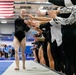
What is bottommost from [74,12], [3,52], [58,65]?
[3,52]

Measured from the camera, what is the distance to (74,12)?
10.6 ft

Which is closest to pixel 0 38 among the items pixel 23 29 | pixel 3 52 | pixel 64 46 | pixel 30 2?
pixel 3 52

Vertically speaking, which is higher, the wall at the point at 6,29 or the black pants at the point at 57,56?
the black pants at the point at 57,56

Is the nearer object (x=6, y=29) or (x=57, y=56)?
(x=57, y=56)

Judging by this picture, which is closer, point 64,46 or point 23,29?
point 64,46

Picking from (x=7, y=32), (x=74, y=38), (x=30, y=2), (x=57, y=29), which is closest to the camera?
(x=74, y=38)

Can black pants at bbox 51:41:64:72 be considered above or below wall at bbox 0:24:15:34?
above

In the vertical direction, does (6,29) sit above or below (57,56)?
below

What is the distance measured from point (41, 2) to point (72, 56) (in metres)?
10.2

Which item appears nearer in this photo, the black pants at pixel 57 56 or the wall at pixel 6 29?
the black pants at pixel 57 56

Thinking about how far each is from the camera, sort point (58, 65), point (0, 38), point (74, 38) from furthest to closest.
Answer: point (0, 38) → point (58, 65) → point (74, 38)

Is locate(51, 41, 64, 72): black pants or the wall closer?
locate(51, 41, 64, 72): black pants

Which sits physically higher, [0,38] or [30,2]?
[30,2]

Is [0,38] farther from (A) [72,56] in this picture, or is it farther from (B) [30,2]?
(A) [72,56]
